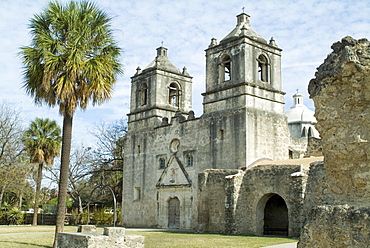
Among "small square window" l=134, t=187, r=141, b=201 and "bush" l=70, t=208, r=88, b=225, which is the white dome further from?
"bush" l=70, t=208, r=88, b=225

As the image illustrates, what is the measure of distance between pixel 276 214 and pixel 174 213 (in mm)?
7821

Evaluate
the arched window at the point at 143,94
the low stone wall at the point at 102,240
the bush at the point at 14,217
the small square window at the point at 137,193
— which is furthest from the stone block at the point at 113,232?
the bush at the point at 14,217

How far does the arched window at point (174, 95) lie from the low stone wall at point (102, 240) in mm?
22068

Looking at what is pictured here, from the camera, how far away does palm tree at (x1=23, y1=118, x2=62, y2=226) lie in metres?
32.8

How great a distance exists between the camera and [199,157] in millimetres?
27375

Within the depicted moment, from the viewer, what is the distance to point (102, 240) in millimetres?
11219

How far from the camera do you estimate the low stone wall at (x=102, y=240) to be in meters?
11.1

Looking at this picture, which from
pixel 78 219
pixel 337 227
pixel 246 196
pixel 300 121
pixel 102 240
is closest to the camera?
pixel 337 227

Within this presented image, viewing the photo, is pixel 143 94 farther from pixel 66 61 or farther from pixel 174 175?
pixel 66 61

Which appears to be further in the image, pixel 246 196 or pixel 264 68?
pixel 264 68

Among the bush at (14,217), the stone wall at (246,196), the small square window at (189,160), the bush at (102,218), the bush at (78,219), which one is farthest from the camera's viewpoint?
the bush at (78,219)

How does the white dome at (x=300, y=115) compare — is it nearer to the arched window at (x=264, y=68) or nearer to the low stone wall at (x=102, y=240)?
the arched window at (x=264, y=68)

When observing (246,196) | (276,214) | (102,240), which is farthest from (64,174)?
(276,214)

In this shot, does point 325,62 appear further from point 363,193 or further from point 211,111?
point 211,111
